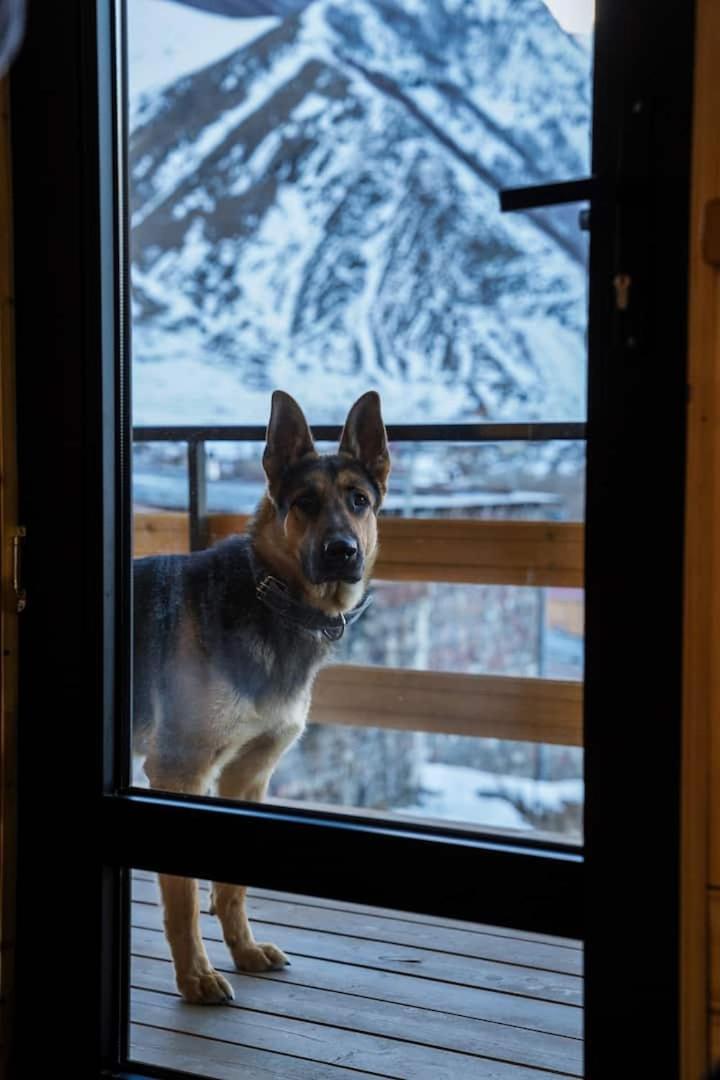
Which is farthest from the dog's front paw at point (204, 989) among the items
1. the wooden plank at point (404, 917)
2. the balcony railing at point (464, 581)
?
the balcony railing at point (464, 581)

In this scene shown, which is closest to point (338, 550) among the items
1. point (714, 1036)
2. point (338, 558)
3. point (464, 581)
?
point (338, 558)

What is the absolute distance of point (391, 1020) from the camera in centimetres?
180

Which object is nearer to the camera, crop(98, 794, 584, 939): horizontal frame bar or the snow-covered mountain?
crop(98, 794, 584, 939): horizontal frame bar

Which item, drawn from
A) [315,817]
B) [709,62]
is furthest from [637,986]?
[709,62]

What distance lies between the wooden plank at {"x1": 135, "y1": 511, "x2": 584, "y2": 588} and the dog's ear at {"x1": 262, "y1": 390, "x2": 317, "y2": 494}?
35cm

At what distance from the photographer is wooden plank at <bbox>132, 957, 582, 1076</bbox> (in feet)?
5.47

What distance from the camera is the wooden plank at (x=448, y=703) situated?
2.83 meters

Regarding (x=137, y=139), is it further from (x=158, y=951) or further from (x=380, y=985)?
(x=380, y=985)

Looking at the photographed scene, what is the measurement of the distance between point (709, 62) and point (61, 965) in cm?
154

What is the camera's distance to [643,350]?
1.12 m

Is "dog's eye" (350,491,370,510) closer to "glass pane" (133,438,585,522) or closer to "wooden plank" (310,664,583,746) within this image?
"glass pane" (133,438,585,522)

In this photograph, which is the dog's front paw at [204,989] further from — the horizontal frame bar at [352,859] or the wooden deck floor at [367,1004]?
the horizontal frame bar at [352,859]

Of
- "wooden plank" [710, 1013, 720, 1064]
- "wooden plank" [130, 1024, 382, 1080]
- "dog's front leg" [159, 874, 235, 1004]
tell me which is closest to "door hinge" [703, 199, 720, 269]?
"wooden plank" [710, 1013, 720, 1064]

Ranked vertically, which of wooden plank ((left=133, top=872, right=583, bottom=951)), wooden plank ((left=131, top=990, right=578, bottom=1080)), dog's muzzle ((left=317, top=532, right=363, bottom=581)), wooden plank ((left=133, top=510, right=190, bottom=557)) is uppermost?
wooden plank ((left=133, top=510, right=190, bottom=557))
